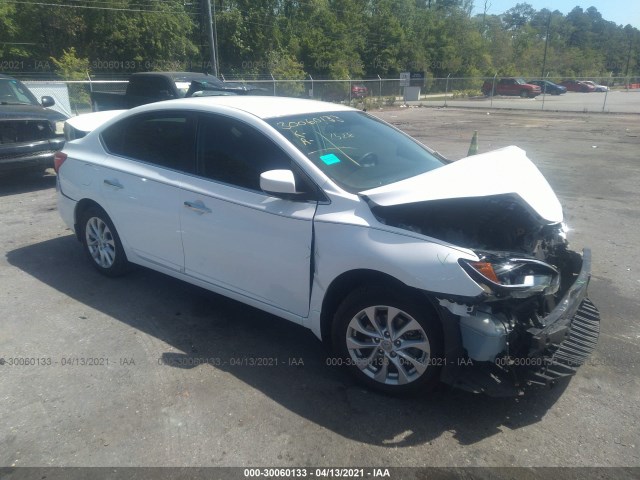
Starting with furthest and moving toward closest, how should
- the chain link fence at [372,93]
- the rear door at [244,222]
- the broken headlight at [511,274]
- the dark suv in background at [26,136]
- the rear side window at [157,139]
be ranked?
the chain link fence at [372,93]
the dark suv in background at [26,136]
the rear side window at [157,139]
the rear door at [244,222]
the broken headlight at [511,274]

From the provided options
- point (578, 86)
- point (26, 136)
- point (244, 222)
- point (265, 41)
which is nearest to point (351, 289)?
point (244, 222)

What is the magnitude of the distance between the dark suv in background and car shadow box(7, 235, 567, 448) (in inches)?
139

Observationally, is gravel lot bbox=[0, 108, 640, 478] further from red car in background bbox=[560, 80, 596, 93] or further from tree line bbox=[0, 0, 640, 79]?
red car in background bbox=[560, 80, 596, 93]

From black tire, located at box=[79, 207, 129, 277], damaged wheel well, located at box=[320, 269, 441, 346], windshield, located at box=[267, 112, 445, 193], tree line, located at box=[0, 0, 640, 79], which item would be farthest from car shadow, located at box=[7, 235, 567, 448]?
tree line, located at box=[0, 0, 640, 79]

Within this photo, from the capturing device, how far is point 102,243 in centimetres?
497

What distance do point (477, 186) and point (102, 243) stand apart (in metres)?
3.52

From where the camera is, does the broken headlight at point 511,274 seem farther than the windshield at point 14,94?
No

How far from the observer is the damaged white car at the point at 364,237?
9.58 feet

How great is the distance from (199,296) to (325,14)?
60.3 metres

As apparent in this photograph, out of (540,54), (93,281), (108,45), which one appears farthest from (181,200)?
(540,54)

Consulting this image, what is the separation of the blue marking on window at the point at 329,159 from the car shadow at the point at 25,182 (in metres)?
6.76

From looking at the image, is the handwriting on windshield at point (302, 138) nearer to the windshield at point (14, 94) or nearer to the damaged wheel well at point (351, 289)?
→ the damaged wheel well at point (351, 289)

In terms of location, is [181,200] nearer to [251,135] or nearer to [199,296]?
[251,135]

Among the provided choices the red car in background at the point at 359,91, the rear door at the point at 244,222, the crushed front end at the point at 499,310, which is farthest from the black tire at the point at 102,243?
the red car in background at the point at 359,91
